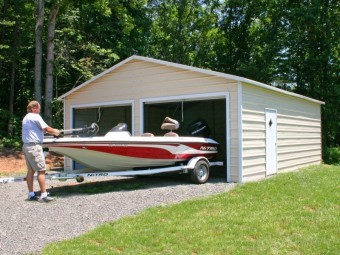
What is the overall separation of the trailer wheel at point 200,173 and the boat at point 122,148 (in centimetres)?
29

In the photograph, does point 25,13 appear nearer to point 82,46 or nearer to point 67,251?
point 82,46

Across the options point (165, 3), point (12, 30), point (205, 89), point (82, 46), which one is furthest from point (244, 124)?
point (165, 3)

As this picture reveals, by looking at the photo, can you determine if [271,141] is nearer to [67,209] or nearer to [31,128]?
[67,209]

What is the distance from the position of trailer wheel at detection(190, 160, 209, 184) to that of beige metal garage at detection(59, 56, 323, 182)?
553 millimetres

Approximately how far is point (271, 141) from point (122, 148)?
468cm

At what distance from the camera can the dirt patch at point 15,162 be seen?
1442 cm

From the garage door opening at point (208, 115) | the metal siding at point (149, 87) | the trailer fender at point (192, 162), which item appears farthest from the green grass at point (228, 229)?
the garage door opening at point (208, 115)

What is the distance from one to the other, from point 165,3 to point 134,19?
5.13 metres

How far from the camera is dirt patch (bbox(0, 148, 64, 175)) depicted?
14419mm

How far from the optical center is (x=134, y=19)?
23.0 m

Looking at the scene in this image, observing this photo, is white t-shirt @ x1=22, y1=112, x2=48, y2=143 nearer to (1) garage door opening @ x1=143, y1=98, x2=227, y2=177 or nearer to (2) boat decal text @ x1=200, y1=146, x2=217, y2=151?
(2) boat decal text @ x1=200, y1=146, x2=217, y2=151

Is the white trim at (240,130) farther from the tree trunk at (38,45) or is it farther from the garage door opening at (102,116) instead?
the tree trunk at (38,45)

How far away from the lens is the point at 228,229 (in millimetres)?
5789

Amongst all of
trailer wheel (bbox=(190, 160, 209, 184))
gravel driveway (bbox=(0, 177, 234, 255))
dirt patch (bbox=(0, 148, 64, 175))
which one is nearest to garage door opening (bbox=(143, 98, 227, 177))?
dirt patch (bbox=(0, 148, 64, 175))
